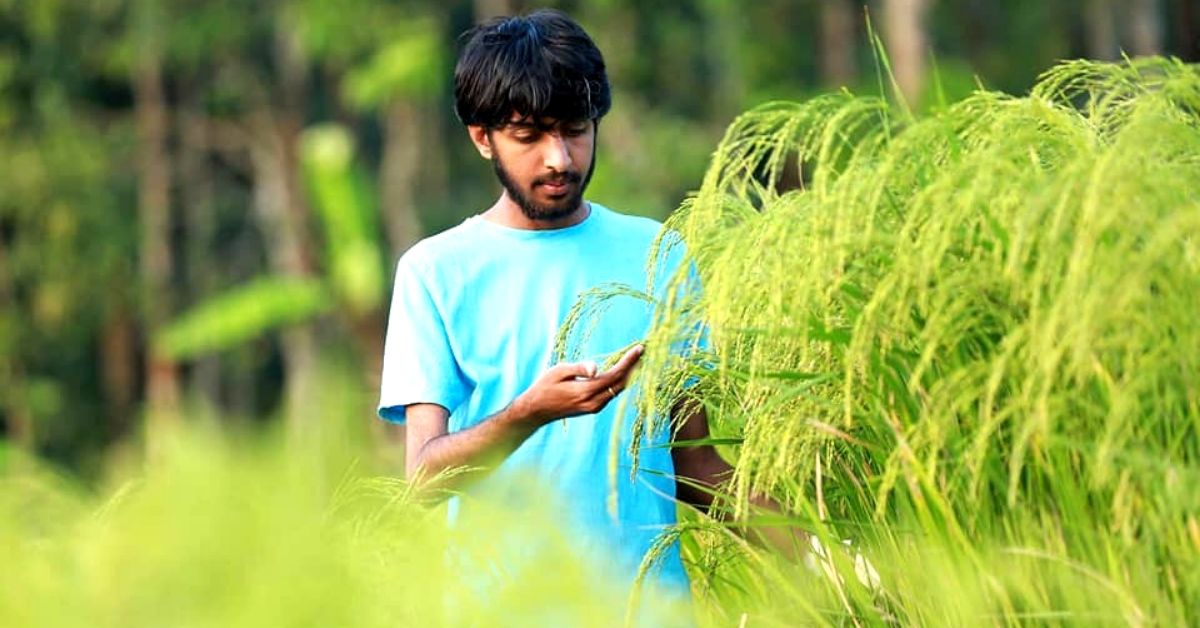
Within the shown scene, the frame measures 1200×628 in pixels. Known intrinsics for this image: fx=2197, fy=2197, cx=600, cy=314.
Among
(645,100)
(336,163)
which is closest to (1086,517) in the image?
(336,163)

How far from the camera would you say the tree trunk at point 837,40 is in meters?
26.0

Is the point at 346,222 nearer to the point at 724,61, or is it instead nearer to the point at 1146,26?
the point at 724,61

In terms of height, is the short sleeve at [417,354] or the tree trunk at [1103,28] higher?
the short sleeve at [417,354]

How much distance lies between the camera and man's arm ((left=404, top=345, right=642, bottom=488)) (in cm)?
232

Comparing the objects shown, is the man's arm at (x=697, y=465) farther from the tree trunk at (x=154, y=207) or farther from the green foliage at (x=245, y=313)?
the tree trunk at (x=154, y=207)

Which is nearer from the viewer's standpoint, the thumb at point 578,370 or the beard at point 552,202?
the thumb at point 578,370

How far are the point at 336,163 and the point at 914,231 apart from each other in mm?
21140

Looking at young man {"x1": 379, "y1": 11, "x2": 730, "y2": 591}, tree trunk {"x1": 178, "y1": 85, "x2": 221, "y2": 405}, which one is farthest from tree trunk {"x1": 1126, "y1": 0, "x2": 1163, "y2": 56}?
young man {"x1": 379, "y1": 11, "x2": 730, "y2": 591}

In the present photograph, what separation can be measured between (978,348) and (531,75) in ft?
3.59

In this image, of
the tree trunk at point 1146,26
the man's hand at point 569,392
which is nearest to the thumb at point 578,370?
the man's hand at point 569,392

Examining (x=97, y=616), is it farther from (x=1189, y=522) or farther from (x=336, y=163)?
(x=336, y=163)

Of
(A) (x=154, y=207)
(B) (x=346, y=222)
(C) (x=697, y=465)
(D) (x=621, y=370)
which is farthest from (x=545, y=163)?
(A) (x=154, y=207)

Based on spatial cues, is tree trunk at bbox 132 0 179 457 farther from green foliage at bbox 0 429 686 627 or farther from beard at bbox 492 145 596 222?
green foliage at bbox 0 429 686 627

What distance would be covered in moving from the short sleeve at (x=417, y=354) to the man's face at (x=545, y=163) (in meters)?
0.17
